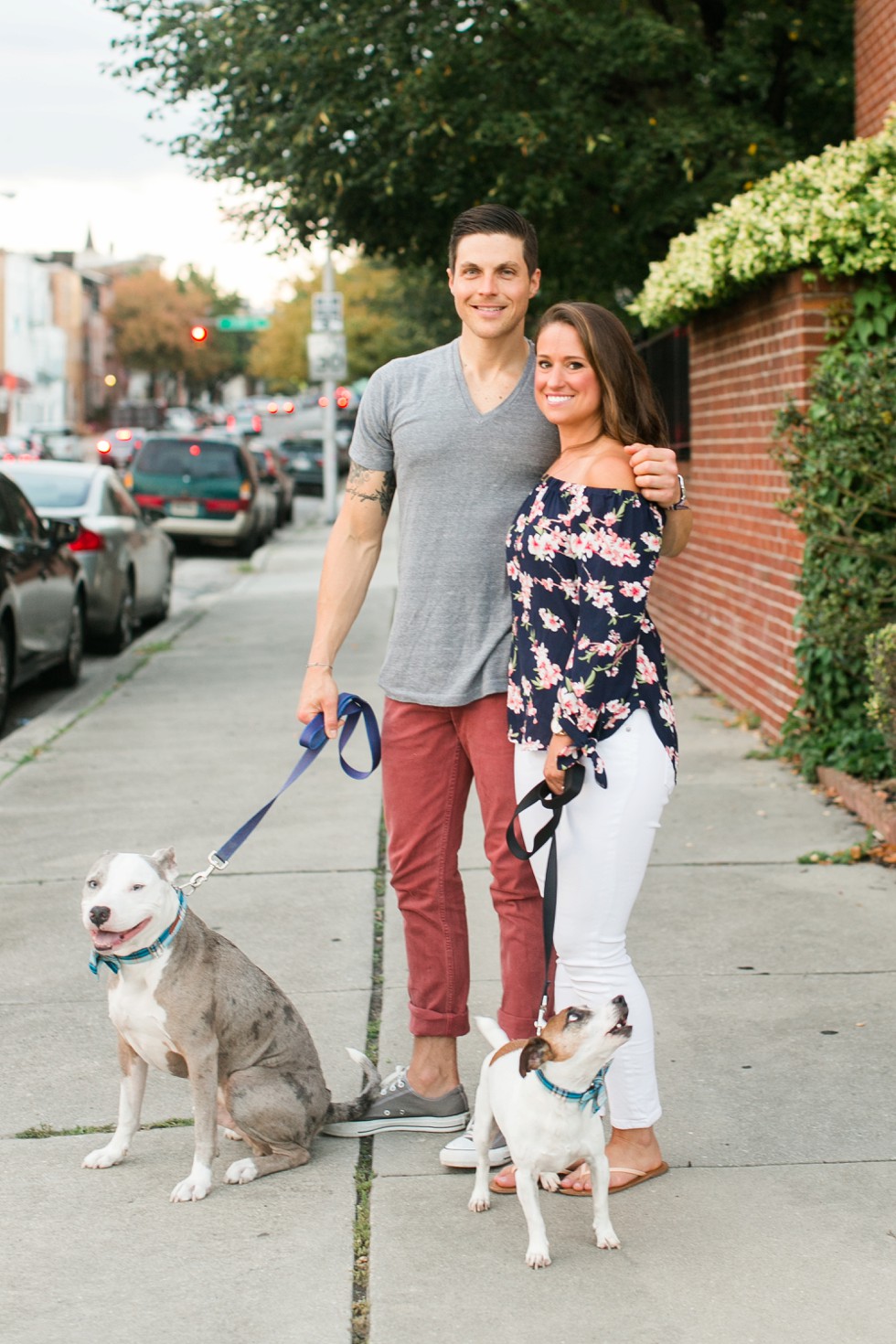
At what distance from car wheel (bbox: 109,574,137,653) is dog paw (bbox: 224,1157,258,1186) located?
961 cm

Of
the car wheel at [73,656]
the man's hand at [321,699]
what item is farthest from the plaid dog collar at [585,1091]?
the car wheel at [73,656]

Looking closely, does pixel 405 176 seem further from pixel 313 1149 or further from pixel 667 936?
pixel 313 1149

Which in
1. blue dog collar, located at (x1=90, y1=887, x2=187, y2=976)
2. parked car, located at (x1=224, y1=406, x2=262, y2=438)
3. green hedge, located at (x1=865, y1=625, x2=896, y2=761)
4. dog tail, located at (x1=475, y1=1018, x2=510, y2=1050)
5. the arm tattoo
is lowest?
dog tail, located at (x1=475, y1=1018, x2=510, y2=1050)

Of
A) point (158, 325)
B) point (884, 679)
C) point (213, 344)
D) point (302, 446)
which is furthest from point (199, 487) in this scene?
point (213, 344)

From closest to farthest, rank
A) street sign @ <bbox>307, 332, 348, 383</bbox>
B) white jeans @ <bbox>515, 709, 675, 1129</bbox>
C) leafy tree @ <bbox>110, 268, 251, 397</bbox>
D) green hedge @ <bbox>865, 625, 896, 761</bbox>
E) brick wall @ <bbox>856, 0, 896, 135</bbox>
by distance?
1. white jeans @ <bbox>515, 709, 675, 1129</bbox>
2. green hedge @ <bbox>865, 625, 896, 761</bbox>
3. brick wall @ <bbox>856, 0, 896, 135</bbox>
4. street sign @ <bbox>307, 332, 348, 383</bbox>
5. leafy tree @ <bbox>110, 268, 251, 397</bbox>

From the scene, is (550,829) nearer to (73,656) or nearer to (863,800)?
(863,800)

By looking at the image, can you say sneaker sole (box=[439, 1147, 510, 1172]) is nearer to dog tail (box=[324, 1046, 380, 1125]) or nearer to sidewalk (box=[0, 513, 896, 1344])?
sidewalk (box=[0, 513, 896, 1344])

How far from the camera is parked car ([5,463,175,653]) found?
1255 cm

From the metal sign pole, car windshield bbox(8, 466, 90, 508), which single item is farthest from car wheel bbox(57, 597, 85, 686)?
the metal sign pole

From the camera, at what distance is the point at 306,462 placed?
127 ft

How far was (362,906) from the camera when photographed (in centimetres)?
579

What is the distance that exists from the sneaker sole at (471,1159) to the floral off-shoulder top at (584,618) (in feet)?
3.24

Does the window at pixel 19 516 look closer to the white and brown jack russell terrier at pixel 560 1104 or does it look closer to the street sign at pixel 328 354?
the white and brown jack russell terrier at pixel 560 1104

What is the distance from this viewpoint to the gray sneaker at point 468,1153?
3676 mm
